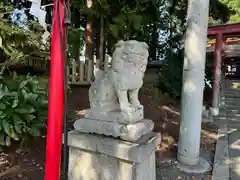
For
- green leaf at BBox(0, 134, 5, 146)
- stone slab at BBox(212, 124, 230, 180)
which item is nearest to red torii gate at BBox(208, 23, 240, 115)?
stone slab at BBox(212, 124, 230, 180)

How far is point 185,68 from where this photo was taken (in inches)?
134

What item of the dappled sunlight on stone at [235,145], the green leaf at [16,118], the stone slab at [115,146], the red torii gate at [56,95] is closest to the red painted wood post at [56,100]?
the red torii gate at [56,95]

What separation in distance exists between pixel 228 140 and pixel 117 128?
132 inches

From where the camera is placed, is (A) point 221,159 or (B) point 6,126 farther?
(A) point 221,159

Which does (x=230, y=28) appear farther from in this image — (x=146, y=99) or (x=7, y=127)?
(x=7, y=127)

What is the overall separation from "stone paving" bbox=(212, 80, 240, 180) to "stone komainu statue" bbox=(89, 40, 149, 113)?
68.9 inches

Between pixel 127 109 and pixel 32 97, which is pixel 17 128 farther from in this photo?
pixel 127 109

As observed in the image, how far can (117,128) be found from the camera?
201 cm

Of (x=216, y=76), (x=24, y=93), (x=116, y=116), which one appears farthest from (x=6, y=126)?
(x=216, y=76)

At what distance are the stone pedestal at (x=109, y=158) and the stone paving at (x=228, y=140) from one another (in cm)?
141

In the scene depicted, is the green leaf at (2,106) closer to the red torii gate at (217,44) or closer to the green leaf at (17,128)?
the green leaf at (17,128)

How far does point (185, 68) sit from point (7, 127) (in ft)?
7.94

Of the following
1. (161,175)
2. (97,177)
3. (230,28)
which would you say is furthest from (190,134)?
(230,28)

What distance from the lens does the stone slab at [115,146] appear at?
191 centimetres
